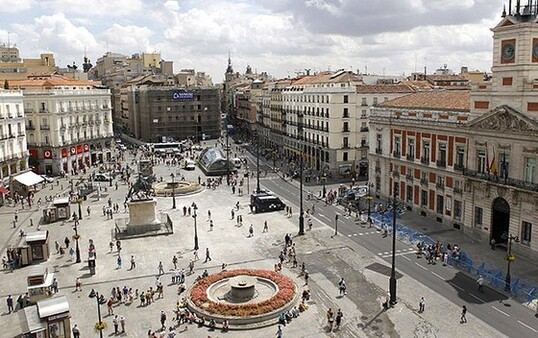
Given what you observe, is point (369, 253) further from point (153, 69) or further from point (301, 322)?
point (153, 69)

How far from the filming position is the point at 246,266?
40.8 metres

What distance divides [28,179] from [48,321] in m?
45.9

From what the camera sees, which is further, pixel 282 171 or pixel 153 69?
pixel 153 69

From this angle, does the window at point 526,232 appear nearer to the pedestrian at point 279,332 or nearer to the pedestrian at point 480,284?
the pedestrian at point 480,284

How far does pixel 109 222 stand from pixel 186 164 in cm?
3943

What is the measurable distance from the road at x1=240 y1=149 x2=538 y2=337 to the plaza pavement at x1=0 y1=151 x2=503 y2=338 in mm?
918

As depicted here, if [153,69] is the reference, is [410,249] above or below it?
below

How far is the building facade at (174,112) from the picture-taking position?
5103 inches

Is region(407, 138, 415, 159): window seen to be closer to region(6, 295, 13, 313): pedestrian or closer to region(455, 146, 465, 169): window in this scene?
region(455, 146, 465, 169): window

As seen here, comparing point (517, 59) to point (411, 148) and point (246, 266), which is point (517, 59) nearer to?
point (411, 148)

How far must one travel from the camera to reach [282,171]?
290 ft

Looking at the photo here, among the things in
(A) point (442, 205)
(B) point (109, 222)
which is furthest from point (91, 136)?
(A) point (442, 205)

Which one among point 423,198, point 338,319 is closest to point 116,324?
point 338,319

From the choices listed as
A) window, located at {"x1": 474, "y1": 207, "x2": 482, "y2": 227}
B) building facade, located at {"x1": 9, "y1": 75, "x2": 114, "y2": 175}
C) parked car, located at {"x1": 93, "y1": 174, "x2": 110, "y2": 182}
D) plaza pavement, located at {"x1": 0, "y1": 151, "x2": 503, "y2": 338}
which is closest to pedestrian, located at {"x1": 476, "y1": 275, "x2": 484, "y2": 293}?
plaza pavement, located at {"x1": 0, "y1": 151, "x2": 503, "y2": 338}
